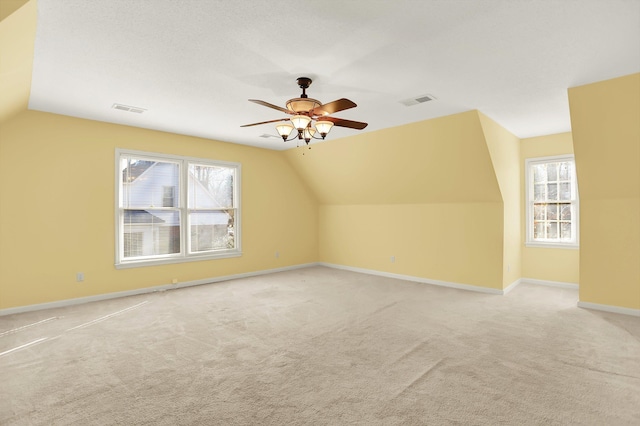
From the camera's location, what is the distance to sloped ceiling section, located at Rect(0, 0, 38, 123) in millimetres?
1905

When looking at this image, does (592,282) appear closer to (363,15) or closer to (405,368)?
(405,368)

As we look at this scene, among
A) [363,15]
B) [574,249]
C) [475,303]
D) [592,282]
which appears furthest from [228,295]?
[574,249]

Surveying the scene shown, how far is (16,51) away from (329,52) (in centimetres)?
233

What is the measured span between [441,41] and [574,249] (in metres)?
4.75

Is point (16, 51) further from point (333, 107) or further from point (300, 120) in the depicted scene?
point (333, 107)

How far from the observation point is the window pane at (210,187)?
5.87 metres

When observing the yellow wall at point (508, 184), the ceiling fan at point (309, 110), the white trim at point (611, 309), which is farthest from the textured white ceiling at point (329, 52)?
the white trim at point (611, 309)

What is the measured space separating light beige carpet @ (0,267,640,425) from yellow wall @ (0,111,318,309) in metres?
0.45

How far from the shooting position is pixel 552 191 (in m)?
5.71

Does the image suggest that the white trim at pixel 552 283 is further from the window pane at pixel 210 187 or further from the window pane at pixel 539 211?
the window pane at pixel 210 187

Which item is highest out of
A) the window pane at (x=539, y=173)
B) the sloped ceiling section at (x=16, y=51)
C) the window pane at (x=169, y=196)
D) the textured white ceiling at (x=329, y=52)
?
the textured white ceiling at (x=329, y=52)

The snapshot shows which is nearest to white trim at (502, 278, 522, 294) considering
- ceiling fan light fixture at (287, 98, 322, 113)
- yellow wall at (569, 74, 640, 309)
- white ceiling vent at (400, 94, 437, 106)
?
yellow wall at (569, 74, 640, 309)

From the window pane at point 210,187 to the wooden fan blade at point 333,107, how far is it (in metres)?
3.60

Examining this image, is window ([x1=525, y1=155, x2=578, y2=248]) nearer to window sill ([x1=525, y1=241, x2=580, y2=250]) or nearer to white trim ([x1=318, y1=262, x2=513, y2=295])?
window sill ([x1=525, y1=241, x2=580, y2=250])
